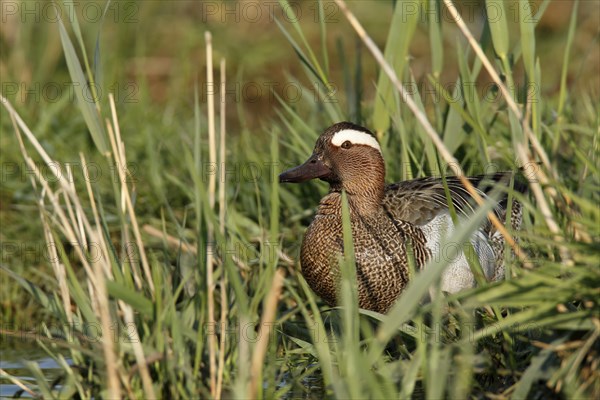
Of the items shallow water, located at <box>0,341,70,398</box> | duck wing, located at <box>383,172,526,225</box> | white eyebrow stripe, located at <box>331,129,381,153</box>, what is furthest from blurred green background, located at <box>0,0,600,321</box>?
duck wing, located at <box>383,172,526,225</box>

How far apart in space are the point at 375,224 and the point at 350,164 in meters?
0.29

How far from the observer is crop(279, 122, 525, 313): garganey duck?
4055 millimetres

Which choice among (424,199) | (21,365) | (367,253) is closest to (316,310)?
(367,253)

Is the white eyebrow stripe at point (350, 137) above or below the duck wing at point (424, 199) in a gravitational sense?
above

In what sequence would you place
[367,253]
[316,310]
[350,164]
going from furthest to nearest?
[350,164] < [367,253] < [316,310]

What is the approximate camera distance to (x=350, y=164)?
438 cm

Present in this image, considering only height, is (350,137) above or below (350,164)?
above

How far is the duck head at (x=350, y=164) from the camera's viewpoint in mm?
4320

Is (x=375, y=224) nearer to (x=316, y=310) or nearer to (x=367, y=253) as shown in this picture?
(x=367, y=253)

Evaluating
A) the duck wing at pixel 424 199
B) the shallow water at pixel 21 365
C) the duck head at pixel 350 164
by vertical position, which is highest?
the duck head at pixel 350 164

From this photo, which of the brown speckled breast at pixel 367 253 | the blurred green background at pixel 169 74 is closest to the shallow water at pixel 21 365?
the blurred green background at pixel 169 74

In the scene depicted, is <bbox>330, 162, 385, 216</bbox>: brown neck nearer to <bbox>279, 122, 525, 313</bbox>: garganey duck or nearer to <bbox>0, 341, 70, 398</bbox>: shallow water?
<bbox>279, 122, 525, 313</bbox>: garganey duck

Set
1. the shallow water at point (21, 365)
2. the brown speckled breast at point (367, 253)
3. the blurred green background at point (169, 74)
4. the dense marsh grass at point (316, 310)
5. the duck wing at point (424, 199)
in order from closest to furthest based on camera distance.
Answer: the dense marsh grass at point (316, 310) → the shallow water at point (21, 365) → the brown speckled breast at point (367, 253) → the duck wing at point (424, 199) → the blurred green background at point (169, 74)

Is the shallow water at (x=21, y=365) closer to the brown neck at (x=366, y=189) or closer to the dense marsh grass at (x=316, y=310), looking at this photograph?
the dense marsh grass at (x=316, y=310)
